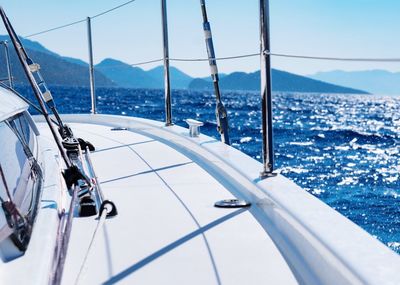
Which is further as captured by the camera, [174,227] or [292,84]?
[292,84]

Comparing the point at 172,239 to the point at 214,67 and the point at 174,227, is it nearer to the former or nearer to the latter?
the point at 174,227

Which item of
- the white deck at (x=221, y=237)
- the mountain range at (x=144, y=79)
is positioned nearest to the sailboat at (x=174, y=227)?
the white deck at (x=221, y=237)

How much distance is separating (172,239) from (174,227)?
0.09m

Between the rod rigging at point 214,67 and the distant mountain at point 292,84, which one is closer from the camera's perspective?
the rod rigging at point 214,67

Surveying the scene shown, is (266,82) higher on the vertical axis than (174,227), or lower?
higher


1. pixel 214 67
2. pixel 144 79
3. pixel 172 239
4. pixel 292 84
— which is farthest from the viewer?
pixel 144 79

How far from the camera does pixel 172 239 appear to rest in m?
1.17

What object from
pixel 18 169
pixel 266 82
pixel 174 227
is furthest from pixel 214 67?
pixel 18 169

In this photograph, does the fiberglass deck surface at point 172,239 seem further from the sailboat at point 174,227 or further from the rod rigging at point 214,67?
the rod rigging at point 214,67

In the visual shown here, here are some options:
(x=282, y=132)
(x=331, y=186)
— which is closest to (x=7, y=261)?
(x=331, y=186)

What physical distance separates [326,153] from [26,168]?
9368mm

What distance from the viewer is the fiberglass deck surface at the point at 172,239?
979 millimetres

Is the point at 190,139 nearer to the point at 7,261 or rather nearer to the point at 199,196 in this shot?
the point at 199,196

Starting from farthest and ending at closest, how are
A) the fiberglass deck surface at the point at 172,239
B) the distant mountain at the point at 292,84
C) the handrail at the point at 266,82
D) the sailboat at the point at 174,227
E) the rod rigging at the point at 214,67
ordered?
1. the distant mountain at the point at 292,84
2. the rod rigging at the point at 214,67
3. the handrail at the point at 266,82
4. the fiberglass deck surface at the point at 172,239
5. the sailboat at the point at 174,227
